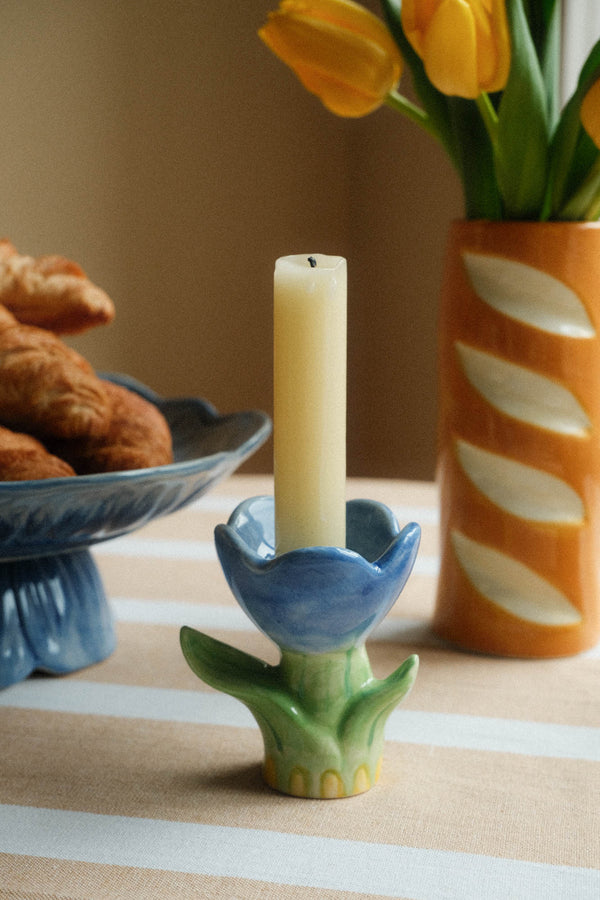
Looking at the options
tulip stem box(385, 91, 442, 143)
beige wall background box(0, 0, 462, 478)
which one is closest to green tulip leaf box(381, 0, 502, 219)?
tulip stem box(385, 91, 442, 143)

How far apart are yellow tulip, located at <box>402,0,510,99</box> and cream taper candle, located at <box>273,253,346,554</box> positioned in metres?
0.14

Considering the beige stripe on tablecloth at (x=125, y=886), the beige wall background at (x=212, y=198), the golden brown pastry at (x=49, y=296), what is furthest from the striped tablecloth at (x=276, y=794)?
the beige wall background at (x=212, y=198)

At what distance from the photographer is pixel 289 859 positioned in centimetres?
36

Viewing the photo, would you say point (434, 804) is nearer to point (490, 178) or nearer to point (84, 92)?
point (490, 178)

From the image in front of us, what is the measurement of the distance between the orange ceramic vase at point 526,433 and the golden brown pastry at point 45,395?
21 centimetres

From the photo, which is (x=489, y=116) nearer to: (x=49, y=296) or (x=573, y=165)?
(x=573, y=165)

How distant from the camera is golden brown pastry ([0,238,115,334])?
0.67m

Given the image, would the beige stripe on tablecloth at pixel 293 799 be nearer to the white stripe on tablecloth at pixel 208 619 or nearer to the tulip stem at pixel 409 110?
the white stripe on tablecloth at pixel 208 619

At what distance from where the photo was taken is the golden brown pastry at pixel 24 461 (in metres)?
0.50

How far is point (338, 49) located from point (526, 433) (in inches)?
8.9

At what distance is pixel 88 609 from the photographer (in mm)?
561

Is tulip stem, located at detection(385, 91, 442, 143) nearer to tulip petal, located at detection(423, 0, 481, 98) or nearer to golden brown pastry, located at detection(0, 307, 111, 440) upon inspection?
tulip petal, located at detection(423, 0, 481, 98)

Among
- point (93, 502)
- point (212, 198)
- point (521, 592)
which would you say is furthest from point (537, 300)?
point (212, 198)

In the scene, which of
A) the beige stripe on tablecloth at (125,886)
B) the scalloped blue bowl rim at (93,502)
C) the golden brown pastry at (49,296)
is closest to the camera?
the beige stripe on tablecloth at (125,886)
